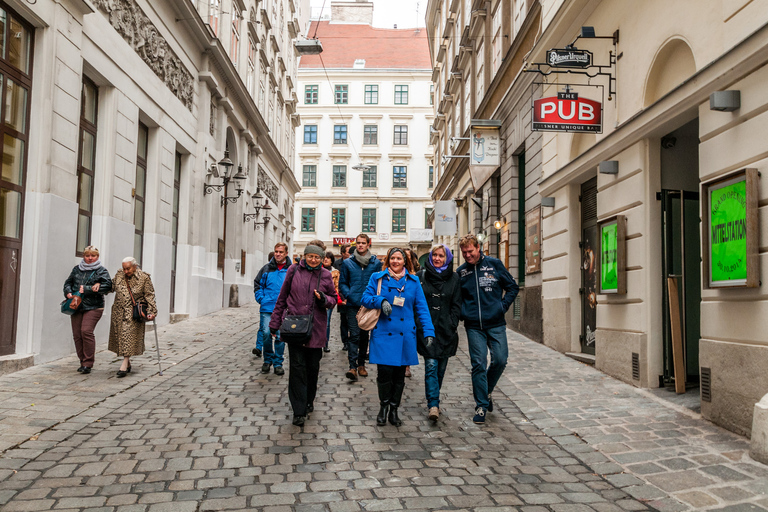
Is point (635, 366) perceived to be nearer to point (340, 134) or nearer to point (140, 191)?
point (140, 191)

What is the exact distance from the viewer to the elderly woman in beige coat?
A: 8227 millimetres

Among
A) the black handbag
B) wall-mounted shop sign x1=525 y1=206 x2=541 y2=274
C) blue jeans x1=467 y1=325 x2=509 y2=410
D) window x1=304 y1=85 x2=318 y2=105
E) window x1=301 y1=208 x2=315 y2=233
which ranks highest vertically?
window x1=304 y1=85 x2=318 y2=105

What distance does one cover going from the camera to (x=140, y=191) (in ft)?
45.7

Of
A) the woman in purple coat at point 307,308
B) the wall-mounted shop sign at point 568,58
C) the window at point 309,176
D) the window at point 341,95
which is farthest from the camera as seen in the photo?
the window at point 341,95

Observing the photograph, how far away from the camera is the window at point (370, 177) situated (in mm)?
50656

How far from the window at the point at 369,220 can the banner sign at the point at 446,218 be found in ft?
82.2

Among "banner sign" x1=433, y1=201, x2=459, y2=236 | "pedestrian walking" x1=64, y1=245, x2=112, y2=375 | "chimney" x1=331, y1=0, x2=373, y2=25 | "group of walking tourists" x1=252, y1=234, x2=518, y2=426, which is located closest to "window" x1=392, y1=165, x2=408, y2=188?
"chimney" x1=331, y1=0, x2=373, y2=25

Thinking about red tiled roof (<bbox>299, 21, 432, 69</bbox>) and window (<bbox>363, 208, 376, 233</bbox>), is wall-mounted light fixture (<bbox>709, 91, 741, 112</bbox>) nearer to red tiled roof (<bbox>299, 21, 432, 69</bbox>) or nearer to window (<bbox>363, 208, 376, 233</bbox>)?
window (<bbox>363, 208, 376, 233</bbox>)

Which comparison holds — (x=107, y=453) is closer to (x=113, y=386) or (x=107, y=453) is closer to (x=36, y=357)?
(x=113, y=386)

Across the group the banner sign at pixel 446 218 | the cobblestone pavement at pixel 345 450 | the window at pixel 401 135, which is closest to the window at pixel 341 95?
the window at pixel 401 135

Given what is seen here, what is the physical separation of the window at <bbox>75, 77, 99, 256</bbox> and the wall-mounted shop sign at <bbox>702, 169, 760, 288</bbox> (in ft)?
29.4

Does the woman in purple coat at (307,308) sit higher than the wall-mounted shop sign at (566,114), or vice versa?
the wall-mounted shop sign at (566,114)

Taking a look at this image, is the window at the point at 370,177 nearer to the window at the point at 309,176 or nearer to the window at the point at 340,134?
the window at the point at 340,134

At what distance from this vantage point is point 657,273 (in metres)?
7.98
